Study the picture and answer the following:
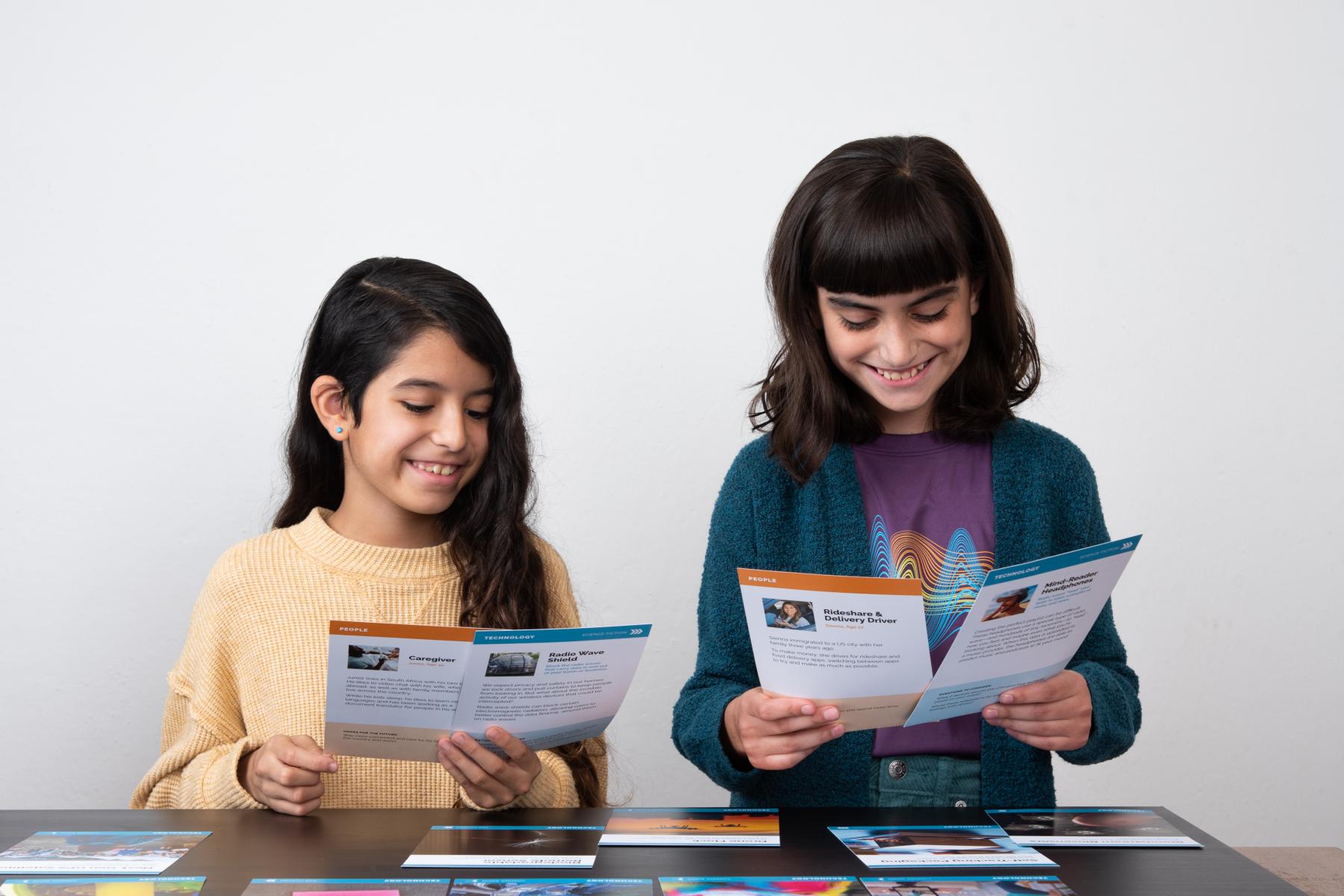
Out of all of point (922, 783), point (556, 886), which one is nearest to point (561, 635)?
point (556, 886)

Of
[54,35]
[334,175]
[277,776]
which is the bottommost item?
[277,776]

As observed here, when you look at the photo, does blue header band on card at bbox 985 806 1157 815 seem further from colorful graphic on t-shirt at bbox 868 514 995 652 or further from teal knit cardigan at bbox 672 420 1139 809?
colorful graphic on t-shirt at bbox 868 514 995 652

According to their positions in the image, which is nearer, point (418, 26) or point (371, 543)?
point (371, 543)

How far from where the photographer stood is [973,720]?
1.64 metres

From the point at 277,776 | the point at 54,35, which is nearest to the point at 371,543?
the point at 277,776

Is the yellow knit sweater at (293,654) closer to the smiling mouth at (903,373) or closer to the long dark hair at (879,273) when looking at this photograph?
the long dark hair at (879,273)

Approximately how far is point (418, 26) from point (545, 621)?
1.38 metres

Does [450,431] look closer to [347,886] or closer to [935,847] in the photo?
[347,886]

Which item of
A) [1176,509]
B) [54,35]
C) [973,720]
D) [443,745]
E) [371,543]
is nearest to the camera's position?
[443,745]

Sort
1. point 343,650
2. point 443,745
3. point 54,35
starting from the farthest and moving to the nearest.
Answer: point 54,35, point 443,745, point 343,650

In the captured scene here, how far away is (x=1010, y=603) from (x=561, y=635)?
1.64ft

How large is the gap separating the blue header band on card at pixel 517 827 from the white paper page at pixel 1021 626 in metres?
0.40

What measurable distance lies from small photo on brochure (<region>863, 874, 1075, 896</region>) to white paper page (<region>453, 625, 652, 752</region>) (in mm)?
374

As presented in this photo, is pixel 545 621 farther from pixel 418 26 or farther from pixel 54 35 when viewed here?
pixel 54 35
